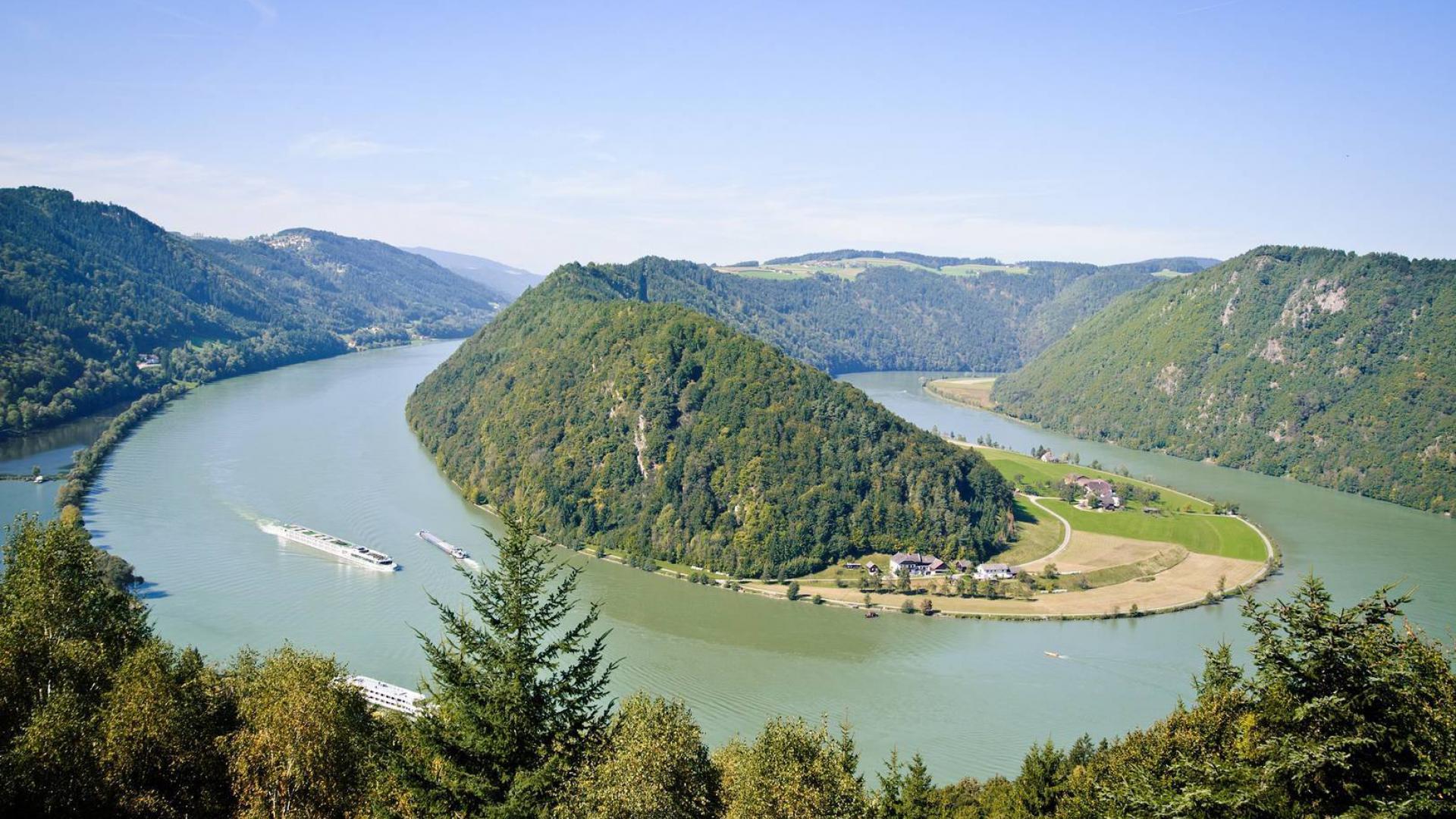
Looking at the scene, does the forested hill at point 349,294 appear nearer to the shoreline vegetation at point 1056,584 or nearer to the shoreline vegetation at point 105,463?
the shoreline vegetation at point 105,463

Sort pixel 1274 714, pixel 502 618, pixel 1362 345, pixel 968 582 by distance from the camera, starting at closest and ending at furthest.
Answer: pixel 502 618
pixel 1274 714
pixel 968 582
pixel 1362 345

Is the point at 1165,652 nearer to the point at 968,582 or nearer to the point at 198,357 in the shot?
the point at 968,582

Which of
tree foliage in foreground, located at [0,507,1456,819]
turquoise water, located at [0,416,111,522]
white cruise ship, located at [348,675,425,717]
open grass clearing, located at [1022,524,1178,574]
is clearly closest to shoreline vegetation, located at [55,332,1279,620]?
open grass clearing, located at [1022,524,1178,574]

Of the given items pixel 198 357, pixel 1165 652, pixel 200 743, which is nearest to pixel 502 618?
pixel 200 743

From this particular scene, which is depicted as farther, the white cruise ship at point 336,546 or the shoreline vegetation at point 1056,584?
Answer: the shoreline vegetation at point 1056,584

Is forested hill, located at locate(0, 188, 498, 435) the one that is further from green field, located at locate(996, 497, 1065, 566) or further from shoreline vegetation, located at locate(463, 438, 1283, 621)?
green field, located at locate(996, 497, 1065, 566)

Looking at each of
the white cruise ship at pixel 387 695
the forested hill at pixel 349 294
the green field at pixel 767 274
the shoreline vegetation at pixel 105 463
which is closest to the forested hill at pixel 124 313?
the forested hill at pixel 349 294

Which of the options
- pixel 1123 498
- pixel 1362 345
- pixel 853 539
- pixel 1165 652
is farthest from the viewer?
pixel 1362 345

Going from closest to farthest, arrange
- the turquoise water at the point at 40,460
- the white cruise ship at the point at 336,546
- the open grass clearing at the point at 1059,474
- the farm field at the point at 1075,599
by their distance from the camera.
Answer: the white cruise ship at the point at 336,546, the farm field at the point at 1075,599, the turquoise water at the point at 40,460, the open grass clearing at the point at 1059,474
